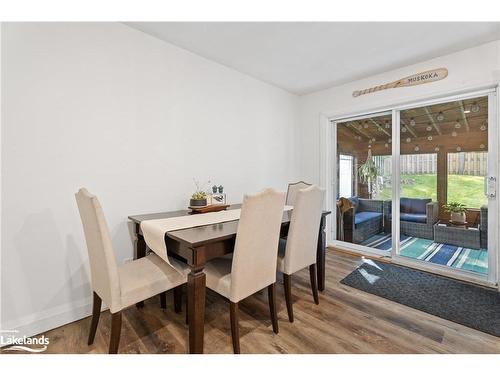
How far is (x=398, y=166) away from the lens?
9.87 ft

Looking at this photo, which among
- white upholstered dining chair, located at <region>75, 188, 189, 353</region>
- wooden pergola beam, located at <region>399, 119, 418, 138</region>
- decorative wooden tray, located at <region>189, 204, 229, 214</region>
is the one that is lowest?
white upholstered dining chair, located at <region>75, 188, 189, 353</region>

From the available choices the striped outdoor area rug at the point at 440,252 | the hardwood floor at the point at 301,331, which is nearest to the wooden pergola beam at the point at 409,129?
the striped outdoor area rug at the point at 440,252

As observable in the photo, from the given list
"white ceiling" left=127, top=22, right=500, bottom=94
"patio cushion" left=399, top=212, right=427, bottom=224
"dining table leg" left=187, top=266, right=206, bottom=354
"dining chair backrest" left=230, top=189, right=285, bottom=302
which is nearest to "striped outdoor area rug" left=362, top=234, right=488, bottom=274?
"patio cushion" left=399, top=212, right=427, bottom=224

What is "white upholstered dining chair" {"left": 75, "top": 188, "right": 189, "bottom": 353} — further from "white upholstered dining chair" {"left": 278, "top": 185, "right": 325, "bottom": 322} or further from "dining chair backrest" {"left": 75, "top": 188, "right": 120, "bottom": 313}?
"white upholstered dining chair" {"left": 278, "top": 185, "right": 325, "bottom": 322}

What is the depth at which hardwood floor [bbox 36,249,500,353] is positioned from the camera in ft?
4.97

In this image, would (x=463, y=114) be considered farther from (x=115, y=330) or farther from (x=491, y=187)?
(x=115, y=330)

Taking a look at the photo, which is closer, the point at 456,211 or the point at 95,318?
the point at 95,318

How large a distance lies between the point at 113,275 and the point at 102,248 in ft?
0.54

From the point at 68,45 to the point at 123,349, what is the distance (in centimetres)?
220

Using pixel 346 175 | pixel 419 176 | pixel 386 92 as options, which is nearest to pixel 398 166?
pixel 419 176

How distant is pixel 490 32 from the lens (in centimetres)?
214

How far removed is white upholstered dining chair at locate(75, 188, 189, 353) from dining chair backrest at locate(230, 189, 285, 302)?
455 mm

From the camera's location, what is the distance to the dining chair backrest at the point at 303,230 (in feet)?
5.82
